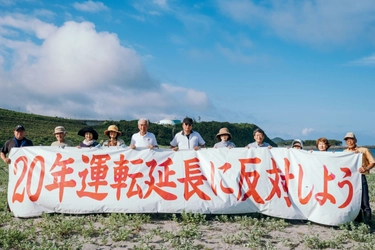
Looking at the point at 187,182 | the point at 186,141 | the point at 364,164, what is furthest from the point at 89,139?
the point at 364,164

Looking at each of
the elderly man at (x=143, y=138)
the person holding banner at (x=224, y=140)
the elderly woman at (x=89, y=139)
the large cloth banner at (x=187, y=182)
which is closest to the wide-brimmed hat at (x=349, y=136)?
the large cloth banner at (x=187, y=182)

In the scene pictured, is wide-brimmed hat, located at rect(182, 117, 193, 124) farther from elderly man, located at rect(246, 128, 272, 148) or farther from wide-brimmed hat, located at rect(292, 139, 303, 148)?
wide-brimmed hat, located at rect(292, 139, 303, 148)

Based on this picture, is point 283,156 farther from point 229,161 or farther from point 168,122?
point 168,122

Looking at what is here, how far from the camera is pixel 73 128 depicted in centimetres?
7075

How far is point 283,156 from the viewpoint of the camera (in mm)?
7094

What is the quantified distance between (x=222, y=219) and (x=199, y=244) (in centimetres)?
126

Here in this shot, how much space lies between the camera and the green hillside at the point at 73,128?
52656 mm

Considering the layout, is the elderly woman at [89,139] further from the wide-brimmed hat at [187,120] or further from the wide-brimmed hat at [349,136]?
the wide-brimmed hat at [349,136]

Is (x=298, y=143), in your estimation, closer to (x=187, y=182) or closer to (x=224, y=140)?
(x=224, y=140)

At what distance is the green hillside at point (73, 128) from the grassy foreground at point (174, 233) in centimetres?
4085

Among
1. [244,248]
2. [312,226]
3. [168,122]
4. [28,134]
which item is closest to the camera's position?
[244,248]

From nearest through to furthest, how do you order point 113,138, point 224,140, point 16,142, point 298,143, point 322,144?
1. point 322,144
2. point 16,142
3. point 113,138
4. point 298,143
5. point 224,140

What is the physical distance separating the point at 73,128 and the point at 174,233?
68.6 metres

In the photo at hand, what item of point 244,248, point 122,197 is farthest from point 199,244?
point 122,197
